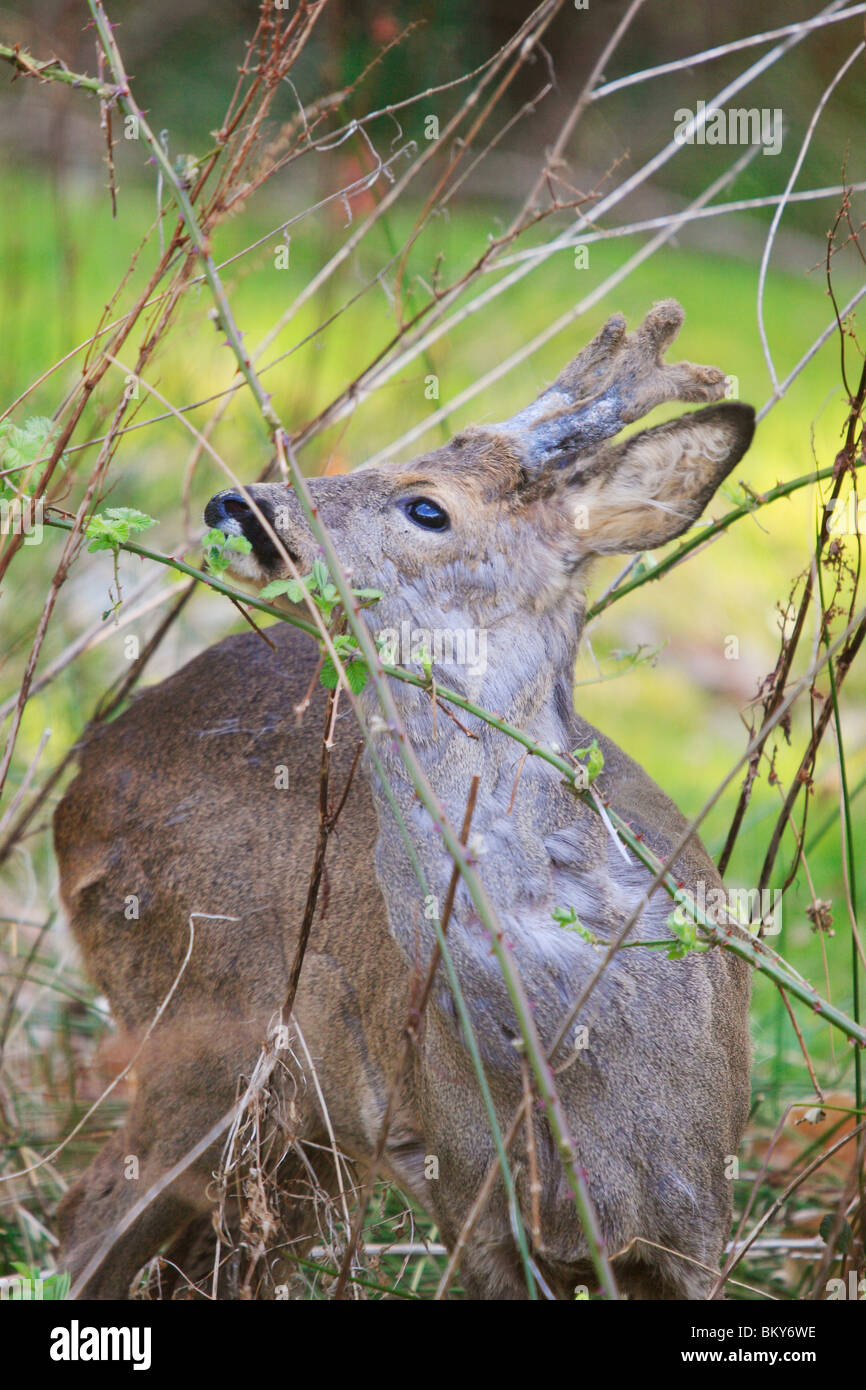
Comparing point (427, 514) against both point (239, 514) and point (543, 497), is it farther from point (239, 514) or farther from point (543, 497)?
point (239, 514)

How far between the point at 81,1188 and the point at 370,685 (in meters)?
1.55

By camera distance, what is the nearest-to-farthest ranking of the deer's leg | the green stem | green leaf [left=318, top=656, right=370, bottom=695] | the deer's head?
the green stem → green leaf [left=318, top=656, right=370, bottom=695] → the deer's head → the deer's leg

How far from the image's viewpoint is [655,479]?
2.90m

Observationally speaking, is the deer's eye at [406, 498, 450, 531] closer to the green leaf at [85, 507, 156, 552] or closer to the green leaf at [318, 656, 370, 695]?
the green leaf at [318, 656, 370, 695]

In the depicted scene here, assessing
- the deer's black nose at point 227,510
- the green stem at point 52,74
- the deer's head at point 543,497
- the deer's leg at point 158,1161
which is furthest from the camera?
the deer's leg at point 158,1161

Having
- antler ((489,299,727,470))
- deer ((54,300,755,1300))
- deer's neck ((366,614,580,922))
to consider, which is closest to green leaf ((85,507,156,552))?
deer ((54,300,755,1300))

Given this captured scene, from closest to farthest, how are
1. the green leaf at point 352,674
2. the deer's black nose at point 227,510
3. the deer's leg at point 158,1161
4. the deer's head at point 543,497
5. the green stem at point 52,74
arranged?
the green stem at point 52,74, the green leaf at point 352,674, the deer's black nose at point 227,510, the deer's head at point 543,497, the deer's leg at point 158,1161

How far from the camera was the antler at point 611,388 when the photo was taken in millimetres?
2863

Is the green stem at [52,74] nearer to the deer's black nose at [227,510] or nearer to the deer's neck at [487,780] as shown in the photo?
the deer's black nose at [227,510]

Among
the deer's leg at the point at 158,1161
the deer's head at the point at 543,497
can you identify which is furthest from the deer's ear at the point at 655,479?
the deer's leg at the point at 158,1161

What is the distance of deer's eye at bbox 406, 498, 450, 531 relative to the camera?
282 cm

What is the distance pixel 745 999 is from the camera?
9.96 feet

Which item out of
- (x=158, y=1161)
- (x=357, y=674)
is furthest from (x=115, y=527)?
(x=158, y=1161)

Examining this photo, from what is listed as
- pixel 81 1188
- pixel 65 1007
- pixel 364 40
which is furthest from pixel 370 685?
pixel 364 40
